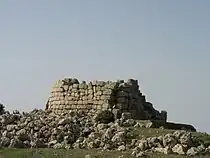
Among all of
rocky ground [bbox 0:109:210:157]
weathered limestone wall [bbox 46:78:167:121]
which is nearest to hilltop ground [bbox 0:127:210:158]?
rocky ground [bbox 0:109:210:157]

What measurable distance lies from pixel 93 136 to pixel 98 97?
15.9 ft

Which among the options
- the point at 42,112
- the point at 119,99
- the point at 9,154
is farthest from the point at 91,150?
the point at 42,112

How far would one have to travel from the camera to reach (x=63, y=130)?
22125mm

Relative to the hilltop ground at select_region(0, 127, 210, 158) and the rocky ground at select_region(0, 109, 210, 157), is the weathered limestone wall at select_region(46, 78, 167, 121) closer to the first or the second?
the rocky ground at select_region(0, 109, 210, 157)

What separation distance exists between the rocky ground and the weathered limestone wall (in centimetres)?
92

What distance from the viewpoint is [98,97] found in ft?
83.7

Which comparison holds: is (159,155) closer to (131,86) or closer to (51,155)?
(51,155)

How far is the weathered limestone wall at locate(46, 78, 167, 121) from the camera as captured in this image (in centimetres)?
2527

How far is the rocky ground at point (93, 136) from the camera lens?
18.4m

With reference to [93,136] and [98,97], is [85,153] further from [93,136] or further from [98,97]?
[98,97]

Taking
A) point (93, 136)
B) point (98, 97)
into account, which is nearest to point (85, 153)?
point (93, 136)

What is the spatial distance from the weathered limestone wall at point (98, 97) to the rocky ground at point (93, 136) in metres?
0.92

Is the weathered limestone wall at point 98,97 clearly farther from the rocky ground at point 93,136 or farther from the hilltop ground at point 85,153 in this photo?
the hilltop ground at point 85,153

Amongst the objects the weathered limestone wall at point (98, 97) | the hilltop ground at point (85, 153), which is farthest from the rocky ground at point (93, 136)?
the weathered limestone wall at point (98, 97)
